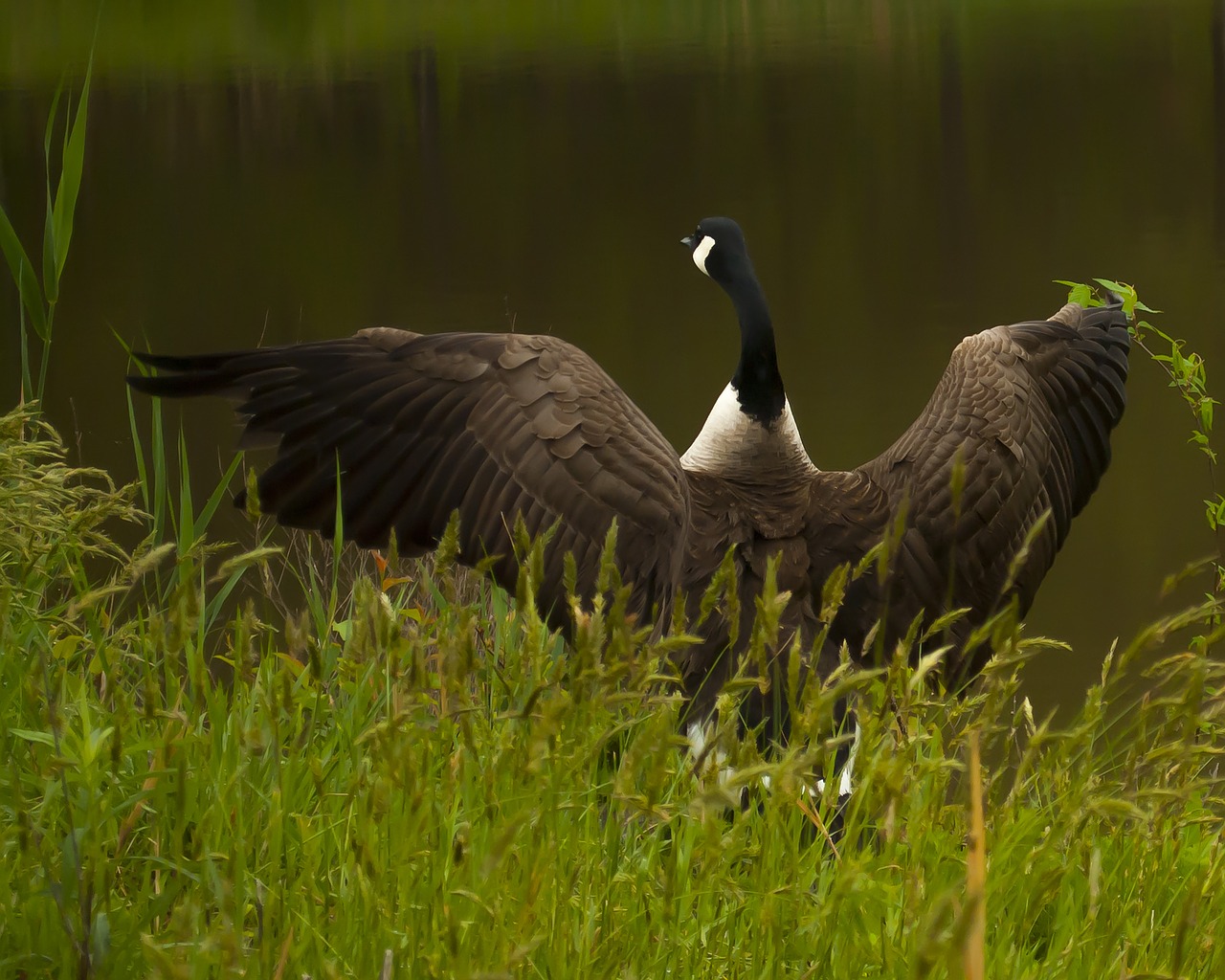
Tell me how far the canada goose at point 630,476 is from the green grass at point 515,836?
1369 mm

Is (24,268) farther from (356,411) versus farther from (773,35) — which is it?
(773,35)

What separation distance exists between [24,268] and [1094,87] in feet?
101

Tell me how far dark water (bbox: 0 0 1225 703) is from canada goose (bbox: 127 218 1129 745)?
1.58 meters

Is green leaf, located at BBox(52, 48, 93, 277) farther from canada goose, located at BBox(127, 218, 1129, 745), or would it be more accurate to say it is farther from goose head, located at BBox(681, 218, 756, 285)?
goose head, located at BBox(681, 218, 756, 285)

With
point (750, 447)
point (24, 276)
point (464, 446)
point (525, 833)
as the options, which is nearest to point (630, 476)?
point (464, 446)

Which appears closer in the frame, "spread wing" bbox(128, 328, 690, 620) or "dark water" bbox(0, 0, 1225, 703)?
"spread wing" bbox(128, 328, 690, 620)

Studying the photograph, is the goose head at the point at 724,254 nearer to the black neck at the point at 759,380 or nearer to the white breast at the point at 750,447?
the black neck at the point at 759,380

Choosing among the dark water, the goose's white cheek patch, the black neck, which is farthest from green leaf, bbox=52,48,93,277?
the goose's white cheek patch

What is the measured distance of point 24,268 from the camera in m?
2.58

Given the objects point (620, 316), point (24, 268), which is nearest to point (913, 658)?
point (24, 268)

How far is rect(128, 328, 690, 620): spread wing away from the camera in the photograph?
3.37m

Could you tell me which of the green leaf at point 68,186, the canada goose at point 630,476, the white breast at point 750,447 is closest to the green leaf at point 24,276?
the green leaf at point 68,186

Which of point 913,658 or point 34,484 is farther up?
point 34,484

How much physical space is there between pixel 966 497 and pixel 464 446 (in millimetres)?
1328
